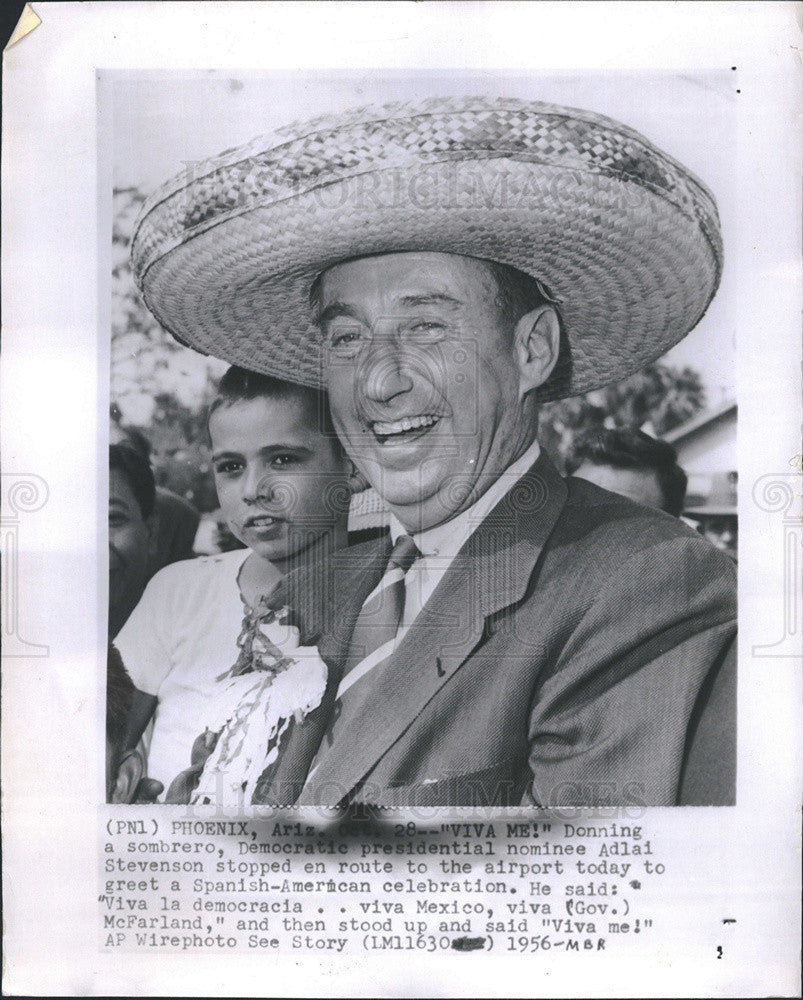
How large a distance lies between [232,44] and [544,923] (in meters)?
2.47

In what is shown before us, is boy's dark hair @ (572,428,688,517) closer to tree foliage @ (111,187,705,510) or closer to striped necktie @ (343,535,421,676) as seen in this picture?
tree foliage @ (111,187,705,510)

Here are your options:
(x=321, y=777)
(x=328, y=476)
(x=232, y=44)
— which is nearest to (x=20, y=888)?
(x=321, y=777)

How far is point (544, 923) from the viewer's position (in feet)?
9.27

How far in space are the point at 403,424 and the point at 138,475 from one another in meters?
0.73

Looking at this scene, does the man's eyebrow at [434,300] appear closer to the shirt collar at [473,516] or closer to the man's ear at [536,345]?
the man's ear at [536,345]

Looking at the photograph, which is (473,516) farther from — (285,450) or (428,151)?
(428,151)

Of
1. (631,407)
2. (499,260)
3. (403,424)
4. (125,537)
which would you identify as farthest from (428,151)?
(125,537)

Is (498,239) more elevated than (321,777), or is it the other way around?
(498,239)

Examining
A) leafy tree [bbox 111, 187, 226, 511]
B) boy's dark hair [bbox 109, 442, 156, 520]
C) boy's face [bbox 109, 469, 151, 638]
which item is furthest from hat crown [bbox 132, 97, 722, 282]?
boy's face [bbox 109, 469, 151, 638]

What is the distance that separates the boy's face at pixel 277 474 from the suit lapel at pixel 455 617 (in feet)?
1.19

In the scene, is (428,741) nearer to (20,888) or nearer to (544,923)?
(544,923)

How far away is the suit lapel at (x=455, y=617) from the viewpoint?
2.76 meters

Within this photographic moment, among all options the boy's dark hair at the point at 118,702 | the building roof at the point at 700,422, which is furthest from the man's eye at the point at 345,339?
Answer: the boy's dark hair at the point at 118,702

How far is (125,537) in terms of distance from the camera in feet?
9.47
